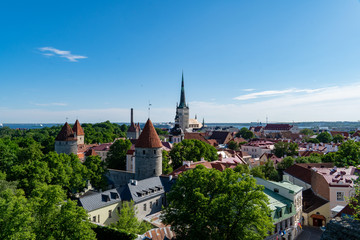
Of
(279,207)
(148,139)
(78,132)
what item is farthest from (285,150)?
(78,132)

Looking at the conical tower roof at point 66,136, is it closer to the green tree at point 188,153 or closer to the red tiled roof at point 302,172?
the green tree at point 188,153

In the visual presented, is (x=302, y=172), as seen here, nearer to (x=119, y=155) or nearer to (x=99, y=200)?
(x=99, y=200)

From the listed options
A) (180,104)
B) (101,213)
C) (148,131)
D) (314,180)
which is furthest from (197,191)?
(180,104)

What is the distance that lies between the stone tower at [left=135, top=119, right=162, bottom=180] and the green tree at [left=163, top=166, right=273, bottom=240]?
16712 millimetres

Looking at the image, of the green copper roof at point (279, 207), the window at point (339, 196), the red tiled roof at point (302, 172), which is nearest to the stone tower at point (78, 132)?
the red tiled roof at point (302, 172)

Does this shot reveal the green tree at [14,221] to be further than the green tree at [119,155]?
No

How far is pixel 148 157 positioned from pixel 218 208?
66.2 ft

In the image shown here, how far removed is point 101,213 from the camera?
26891 millimetres

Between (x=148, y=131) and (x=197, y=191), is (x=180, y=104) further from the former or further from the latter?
(x=197, y=191)

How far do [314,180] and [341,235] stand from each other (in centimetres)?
2636

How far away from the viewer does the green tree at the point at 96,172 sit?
35562mm

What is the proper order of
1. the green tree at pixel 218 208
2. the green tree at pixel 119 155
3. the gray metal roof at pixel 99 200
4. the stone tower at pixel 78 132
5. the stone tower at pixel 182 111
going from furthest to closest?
the stone tower at pixel 182 111, the stone tower at pixel 78 132, the green tree at pixel 119 155, the gray metal roof at pixel 99 200, the green tree at pixel 218 208

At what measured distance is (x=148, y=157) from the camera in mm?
36000

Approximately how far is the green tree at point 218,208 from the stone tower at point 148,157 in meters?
16.7
